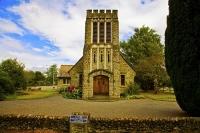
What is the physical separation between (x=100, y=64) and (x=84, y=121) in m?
14.6

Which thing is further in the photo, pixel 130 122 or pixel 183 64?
pixel 183 64

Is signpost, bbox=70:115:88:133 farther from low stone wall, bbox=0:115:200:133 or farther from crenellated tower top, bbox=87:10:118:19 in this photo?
crenellated tower top, bbox=87:10:118:19

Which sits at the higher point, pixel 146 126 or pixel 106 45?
pixel 106 45

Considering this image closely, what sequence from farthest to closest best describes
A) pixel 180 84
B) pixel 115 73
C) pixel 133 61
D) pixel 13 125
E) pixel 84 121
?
pixel 133 61 < pixel 115 73 < pixel 180 84 < pixel 13 125 < pixel 84 121

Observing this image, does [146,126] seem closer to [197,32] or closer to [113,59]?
[197,32]

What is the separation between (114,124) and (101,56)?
1473 centimetres

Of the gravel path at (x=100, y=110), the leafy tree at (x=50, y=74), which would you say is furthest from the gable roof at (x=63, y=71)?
the leafy tree at (x=50, y=74)

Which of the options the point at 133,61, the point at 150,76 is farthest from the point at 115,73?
the point at 133,61

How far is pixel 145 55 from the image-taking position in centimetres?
3681

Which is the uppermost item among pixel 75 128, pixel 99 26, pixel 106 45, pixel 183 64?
pixel 99 26

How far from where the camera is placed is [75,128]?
8195 millimetres

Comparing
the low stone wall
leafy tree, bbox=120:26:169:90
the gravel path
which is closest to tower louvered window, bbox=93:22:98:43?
the gravel path

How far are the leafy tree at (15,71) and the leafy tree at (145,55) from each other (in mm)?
19169

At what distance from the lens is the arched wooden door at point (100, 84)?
22688 mm
